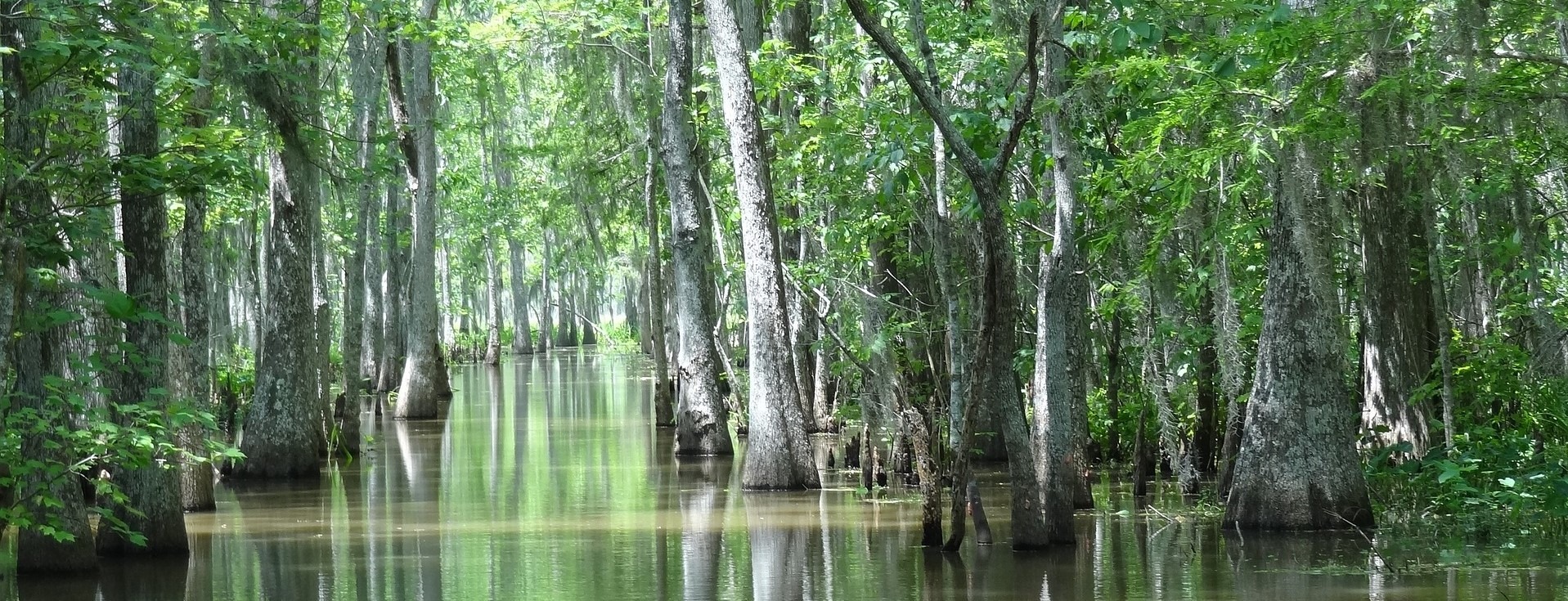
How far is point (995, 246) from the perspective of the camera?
9.50m

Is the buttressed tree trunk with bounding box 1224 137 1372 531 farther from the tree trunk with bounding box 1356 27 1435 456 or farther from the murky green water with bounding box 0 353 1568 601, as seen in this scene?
the tree trunk with bounding box 1356 27 1435 456

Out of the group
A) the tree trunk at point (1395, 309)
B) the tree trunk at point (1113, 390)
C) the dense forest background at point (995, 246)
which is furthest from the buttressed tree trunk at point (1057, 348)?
the tree trunk at point (1395, 309)

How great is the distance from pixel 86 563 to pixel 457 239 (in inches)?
1297

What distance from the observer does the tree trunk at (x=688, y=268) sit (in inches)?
640

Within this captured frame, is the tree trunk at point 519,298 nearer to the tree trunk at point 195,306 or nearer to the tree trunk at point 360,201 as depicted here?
the tree trunk at point 360,201

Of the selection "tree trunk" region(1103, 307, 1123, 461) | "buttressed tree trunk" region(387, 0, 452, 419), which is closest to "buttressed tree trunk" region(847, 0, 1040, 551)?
"tree trunk" region(1103, 307, 1123, 461)

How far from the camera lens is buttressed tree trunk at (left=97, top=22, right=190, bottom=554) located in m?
9.98

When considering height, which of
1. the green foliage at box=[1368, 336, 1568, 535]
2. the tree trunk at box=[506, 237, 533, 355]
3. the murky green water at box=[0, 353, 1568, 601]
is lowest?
the murky green water at box=[0, 353, 1568, 601]

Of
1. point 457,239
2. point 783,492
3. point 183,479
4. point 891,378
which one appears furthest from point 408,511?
point 457,239

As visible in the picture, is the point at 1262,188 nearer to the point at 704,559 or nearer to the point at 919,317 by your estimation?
the point at 919,317

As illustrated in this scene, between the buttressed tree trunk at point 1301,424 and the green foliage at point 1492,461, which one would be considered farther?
the buttressed tree trunk at point 1301,424

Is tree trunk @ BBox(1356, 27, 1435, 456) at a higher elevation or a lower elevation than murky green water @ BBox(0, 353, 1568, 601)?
higher

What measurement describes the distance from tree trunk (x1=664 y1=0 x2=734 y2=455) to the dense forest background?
45 mm

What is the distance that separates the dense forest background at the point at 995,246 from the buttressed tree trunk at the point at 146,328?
1.2 inches
